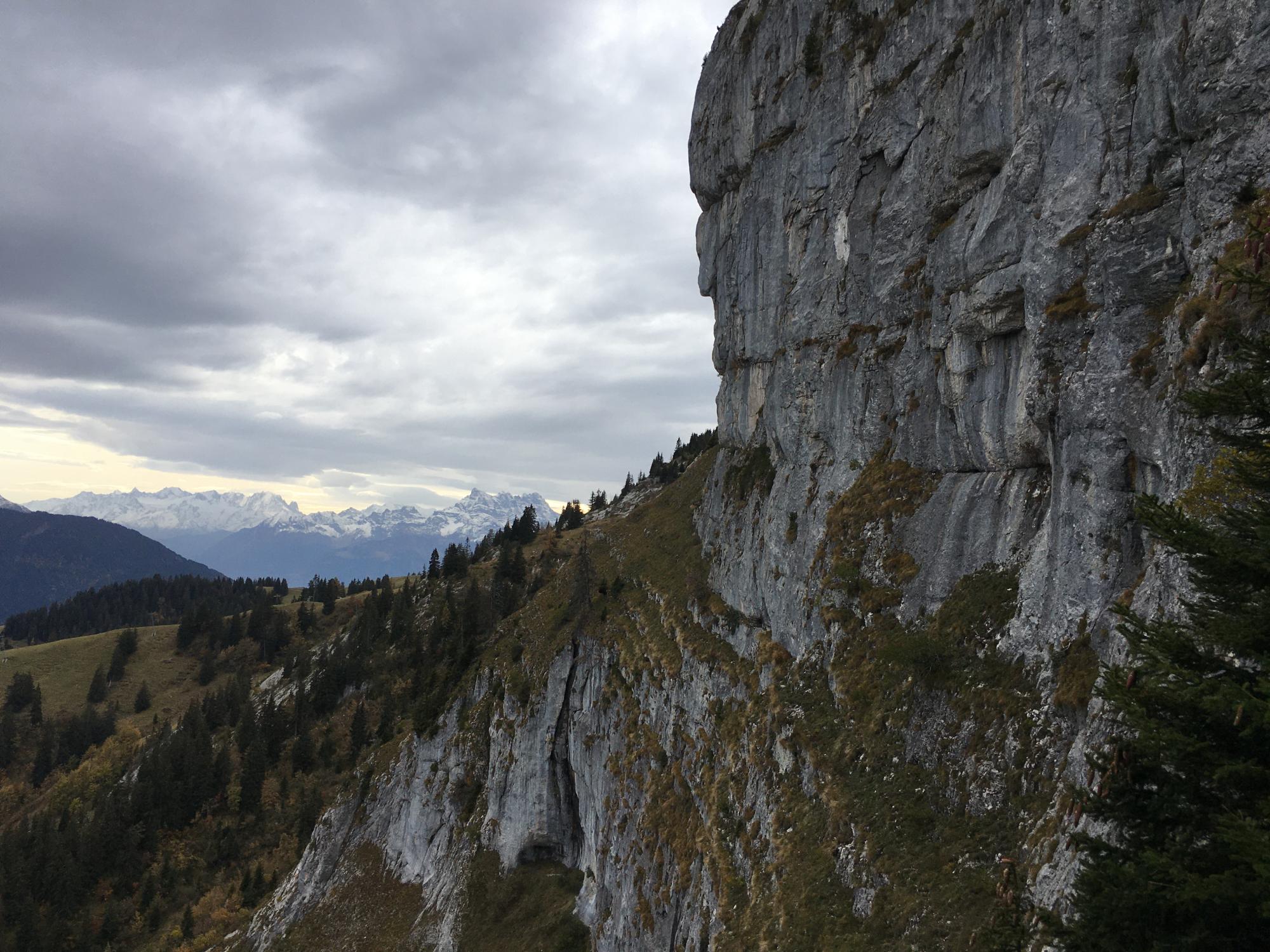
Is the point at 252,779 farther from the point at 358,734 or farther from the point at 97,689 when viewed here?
the point at 97,689

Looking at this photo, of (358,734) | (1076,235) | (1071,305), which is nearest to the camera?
(1071,305)

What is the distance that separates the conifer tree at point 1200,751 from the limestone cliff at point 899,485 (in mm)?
2947

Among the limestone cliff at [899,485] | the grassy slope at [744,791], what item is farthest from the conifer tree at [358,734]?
the limestone cliff at [899,485]

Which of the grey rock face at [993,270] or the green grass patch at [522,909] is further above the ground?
the grey rock face at [993,270]

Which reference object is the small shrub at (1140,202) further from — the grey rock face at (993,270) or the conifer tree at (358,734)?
the conifer tree at (358,734)

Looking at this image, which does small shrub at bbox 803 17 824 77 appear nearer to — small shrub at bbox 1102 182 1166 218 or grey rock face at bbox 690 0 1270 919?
grey rock face at bbox 690 0 1270 919

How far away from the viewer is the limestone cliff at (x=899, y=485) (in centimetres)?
1569

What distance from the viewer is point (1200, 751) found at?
8352 mm

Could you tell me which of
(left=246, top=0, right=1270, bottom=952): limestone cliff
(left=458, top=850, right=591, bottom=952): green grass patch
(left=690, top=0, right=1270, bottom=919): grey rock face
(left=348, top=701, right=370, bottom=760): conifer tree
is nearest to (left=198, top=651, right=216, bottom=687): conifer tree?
(left=348, top=701, right=370, bottom=760): conifer tree

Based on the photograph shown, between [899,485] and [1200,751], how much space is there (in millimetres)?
21222

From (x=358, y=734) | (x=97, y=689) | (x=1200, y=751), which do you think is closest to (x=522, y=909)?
(x=1200, y=751)

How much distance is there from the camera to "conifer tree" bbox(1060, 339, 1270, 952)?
25.6 ft

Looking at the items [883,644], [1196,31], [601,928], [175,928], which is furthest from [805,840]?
[175,928]

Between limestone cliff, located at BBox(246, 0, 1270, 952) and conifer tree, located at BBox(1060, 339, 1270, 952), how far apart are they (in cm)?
295
